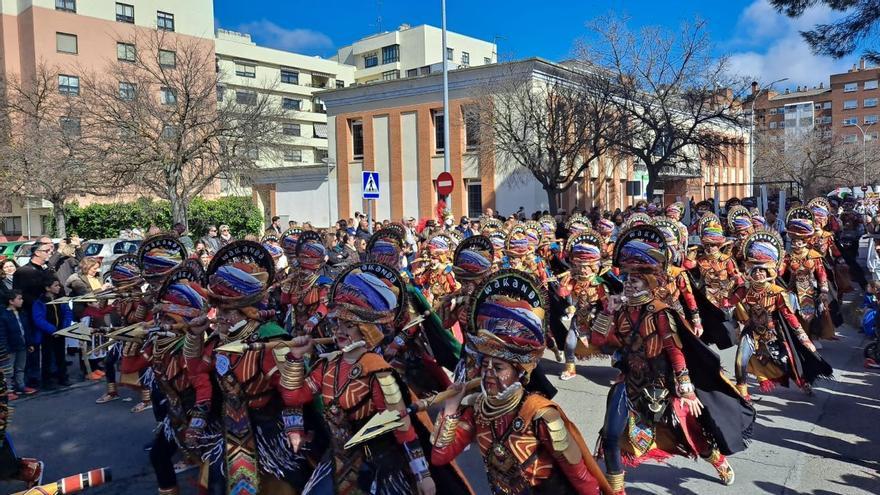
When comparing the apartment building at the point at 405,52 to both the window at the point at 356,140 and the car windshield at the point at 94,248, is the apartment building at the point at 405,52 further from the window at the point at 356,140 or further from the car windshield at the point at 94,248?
the car windshield at the point at 94,248

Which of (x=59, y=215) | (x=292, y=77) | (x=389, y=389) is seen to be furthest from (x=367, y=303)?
(x=292, y=77)

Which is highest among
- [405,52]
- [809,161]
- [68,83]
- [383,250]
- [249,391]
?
[405,52]

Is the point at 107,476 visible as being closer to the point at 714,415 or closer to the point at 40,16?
the point at 714,415

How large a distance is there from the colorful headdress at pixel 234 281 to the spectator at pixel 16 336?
4922mm

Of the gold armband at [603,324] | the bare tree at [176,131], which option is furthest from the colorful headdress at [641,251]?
the bare tree at [176,131]

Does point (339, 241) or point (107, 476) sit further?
point (339, 241)

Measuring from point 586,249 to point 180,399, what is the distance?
5.11 metres

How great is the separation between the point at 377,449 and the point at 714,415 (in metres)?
2.72

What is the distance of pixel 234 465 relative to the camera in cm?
420

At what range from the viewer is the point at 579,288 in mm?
8211

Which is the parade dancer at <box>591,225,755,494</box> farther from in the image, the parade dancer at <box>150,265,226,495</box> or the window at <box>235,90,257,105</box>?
the window at <box>235,90,257,105</box>

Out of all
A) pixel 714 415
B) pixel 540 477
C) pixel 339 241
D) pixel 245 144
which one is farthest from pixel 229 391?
pixel 245 144

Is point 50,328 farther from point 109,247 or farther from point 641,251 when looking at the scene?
point 109,247

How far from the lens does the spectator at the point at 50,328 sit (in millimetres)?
8742
